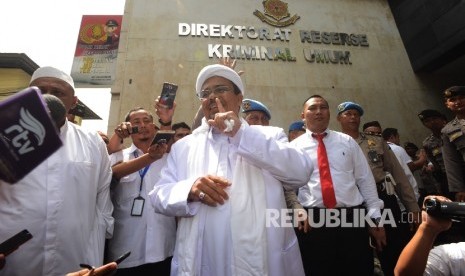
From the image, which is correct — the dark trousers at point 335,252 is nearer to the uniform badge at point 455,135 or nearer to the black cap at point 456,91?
the uniform badge at point 455,135

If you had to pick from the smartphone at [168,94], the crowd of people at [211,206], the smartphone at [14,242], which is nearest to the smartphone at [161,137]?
the crowd of people at [211,206]

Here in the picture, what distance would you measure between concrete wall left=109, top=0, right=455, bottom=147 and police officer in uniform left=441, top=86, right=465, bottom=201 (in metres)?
4.69

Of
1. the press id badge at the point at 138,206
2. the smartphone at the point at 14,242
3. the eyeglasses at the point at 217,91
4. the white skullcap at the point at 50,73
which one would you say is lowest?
the smartphone at the point at 14,242

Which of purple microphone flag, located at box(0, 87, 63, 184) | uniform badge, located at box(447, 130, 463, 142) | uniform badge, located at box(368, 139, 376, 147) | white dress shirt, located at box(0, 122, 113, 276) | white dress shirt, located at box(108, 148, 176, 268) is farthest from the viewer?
uniform badge, located at box(368, 139, 376, 147)

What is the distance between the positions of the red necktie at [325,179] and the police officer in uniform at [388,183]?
83cm

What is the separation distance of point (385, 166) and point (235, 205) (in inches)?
101

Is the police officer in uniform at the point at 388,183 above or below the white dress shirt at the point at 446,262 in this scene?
above

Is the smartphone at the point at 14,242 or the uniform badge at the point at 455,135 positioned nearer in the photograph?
the smartphone at the point at 14,242

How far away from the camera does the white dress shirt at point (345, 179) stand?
8.78 ft

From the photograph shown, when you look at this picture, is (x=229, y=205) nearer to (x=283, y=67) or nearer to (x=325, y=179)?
(x=325, y=179)

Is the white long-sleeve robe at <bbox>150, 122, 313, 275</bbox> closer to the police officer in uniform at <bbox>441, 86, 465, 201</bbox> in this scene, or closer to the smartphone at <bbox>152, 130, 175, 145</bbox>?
the smartphone at <bbox>152, 130, 175, 145</bbox>

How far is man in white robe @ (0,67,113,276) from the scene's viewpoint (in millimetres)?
1482

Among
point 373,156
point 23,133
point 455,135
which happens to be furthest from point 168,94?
point 455,135

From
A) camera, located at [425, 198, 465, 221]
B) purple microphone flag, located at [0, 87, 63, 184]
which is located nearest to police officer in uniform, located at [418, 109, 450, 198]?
camera, located at [425, 198, 465, 221]
